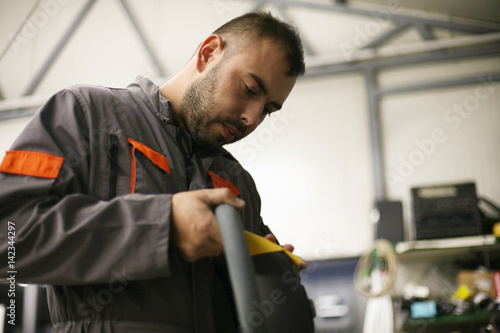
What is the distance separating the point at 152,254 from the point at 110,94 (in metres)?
0.41

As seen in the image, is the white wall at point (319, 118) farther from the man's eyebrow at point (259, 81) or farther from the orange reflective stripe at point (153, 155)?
the orange reflective stripe at point (153, 155)

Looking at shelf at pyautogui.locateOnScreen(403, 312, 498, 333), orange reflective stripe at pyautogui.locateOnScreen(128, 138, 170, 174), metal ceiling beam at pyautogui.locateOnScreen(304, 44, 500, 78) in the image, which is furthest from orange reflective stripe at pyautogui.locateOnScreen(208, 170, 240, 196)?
metal ceiling beam at pyautogui.locateOnScreen(304, 44, 500, 78)

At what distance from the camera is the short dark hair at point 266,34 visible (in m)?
1.21

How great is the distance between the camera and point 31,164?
0.84 m

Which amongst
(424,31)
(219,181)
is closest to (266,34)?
(219,181)

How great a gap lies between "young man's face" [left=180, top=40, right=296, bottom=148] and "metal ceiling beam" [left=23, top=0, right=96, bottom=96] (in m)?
4.32

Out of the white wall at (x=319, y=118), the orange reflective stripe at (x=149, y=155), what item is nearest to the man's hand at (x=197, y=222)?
the orange reflective stripe at (x=149, y=155)

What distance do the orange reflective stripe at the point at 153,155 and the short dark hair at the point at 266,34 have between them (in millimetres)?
344

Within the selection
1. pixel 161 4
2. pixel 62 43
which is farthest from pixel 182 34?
pixel 62 43

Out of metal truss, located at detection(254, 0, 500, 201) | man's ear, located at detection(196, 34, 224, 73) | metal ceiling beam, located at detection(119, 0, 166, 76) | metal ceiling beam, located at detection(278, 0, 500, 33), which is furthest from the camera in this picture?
metal ceiling beam, located at detection(119, 0, 166, 76)

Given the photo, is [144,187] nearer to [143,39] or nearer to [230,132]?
[230,132]

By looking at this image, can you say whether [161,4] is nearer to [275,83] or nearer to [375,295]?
[375,295]

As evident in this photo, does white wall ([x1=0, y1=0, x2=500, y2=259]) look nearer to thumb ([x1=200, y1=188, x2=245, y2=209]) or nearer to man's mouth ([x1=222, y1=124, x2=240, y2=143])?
man's mouth ([x1=222, y1=124, x2=240, y2=143])

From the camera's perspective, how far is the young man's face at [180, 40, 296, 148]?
1149 millimetres
